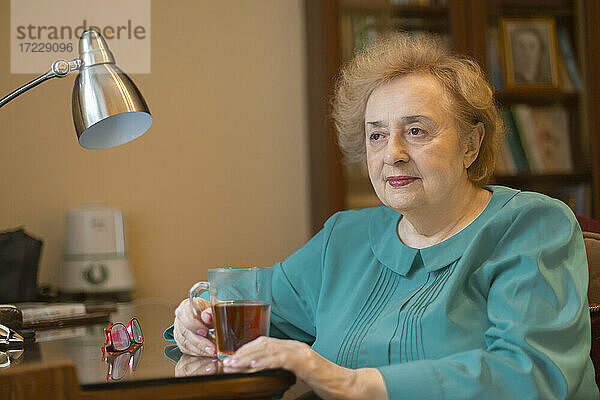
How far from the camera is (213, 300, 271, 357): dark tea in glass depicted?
1130 mm

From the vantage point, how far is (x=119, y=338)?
135cm

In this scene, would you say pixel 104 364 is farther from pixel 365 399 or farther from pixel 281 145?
pixel 281 145

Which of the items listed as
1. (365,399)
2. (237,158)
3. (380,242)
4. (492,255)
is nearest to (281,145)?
(237,158)

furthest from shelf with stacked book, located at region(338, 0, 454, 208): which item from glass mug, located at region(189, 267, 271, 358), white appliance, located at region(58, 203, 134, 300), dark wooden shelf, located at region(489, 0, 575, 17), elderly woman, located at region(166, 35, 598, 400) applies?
glass mug, located at region(189, 267, 271, 358)

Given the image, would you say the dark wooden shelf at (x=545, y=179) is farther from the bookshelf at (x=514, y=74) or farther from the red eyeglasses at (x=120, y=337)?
the red eyeglasses at (x=120, y=337)

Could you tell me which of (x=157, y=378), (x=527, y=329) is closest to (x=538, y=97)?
(x=527, y=329)

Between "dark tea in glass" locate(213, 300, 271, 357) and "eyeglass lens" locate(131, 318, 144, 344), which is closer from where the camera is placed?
"dark tea in glass" locate(213, 300, 271, 357)

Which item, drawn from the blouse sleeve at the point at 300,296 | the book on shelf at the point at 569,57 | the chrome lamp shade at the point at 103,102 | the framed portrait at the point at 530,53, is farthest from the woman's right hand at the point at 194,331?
the book on shelf at the point at 569,57

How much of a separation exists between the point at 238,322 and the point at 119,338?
1.07 ft

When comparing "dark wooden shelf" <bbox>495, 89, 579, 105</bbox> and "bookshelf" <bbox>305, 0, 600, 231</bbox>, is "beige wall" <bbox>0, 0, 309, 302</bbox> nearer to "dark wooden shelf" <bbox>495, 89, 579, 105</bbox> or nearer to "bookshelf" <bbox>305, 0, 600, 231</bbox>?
"bookshelf" <bbox>305, 0, 600, 231</bbox>

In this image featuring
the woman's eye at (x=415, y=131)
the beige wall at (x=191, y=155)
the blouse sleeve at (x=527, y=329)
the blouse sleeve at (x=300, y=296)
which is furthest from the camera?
the beige wall at (x=191, y=155)

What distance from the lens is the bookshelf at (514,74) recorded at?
9.52ft

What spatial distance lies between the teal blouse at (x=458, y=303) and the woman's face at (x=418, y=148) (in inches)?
3.7

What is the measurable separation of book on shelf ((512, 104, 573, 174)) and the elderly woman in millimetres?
1414
